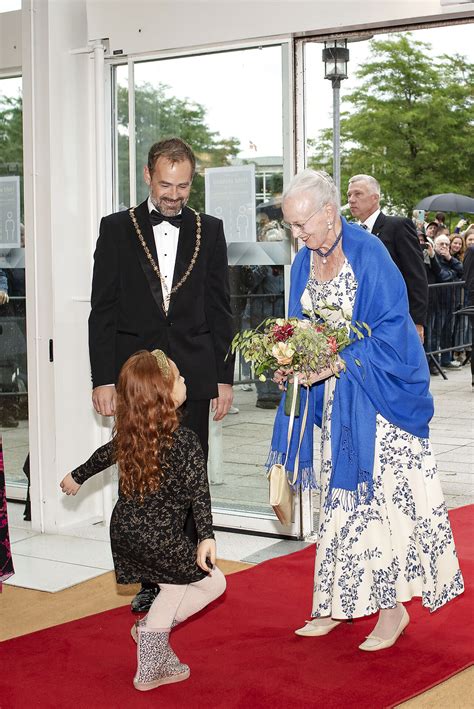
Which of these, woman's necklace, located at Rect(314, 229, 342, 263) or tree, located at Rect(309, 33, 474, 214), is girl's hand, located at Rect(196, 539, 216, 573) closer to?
woman's necklace, located at Rect(314, 229, 342, 263)

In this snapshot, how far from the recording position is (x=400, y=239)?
658 cm

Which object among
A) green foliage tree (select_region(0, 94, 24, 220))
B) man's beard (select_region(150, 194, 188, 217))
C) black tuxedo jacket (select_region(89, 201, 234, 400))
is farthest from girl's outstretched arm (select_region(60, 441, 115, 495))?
green foliage tree (select_region(0, 94, 24, 220))

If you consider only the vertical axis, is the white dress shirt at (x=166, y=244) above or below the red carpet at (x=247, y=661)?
above

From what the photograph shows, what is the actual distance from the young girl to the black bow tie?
0.84 meters

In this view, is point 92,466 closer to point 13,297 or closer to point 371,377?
point 371,377

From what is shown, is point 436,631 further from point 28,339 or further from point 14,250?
point 14,250

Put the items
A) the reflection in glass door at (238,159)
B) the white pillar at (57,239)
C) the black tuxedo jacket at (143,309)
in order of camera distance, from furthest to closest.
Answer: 1. the white pillar at (57,239)
2. the reflection in glass door at (238,159)
3. the black tuxedo jacket at (143,309)

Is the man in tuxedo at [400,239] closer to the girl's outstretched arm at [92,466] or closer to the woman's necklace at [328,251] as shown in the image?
the woman's necklace at [328,251]

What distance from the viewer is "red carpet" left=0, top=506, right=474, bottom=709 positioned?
3.54 meters

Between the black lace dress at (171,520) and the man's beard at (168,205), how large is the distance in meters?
0.97

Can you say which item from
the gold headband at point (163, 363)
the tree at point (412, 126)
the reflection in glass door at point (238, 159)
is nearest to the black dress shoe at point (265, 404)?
the reflection in glass door at point (238, 159)

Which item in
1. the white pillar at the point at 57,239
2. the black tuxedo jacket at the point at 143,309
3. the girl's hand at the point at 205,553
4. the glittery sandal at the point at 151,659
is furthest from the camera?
the white pillar at the point at 57,239

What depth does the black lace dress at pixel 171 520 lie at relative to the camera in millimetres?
3605

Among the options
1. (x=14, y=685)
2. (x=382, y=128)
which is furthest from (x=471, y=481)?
(x=382, y=128)
